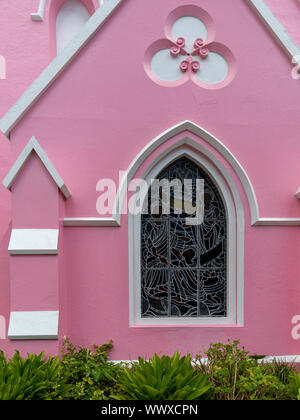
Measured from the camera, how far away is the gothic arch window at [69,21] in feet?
20.5

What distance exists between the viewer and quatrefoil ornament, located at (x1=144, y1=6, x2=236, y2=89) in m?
4.45

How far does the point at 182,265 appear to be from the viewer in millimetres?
4570

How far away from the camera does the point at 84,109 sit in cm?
434

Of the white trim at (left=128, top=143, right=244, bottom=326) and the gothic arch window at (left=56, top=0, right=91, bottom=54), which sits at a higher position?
the gothic arch window at (left=56, top=0, right=91, bottom=54)

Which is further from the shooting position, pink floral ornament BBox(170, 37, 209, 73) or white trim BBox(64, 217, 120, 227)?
pink floral ornament BBox(170, 37, 209, 73)

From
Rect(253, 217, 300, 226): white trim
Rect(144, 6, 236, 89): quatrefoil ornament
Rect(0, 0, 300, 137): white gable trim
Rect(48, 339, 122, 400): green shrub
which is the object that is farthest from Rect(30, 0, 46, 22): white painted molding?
Rect(48, 339, 122, 400): green shrub

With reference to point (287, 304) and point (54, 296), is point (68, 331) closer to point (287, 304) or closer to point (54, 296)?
point (54, 296)

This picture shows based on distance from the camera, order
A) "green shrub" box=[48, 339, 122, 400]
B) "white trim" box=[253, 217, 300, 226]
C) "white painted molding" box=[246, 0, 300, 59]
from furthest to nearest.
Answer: "white trim" box=[253, 217, 300, 226] → "white painted molding" box=[246, 0, 300, 59] → "green shrub" box=[48, 339, 122, 400]

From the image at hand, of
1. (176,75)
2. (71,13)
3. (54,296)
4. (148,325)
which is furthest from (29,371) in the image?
(71,13)

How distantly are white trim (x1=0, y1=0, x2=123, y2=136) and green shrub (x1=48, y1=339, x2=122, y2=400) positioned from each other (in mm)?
3211

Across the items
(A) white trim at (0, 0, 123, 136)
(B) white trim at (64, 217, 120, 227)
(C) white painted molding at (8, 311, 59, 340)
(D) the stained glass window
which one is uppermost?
(A) white trim at (0, 0, 123, 136)

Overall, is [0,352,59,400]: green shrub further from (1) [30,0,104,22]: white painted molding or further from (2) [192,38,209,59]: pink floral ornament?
(1) [30,0,104,22]: white painted molding

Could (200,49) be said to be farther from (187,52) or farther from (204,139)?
(204,139)

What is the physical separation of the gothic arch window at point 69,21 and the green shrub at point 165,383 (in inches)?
244
